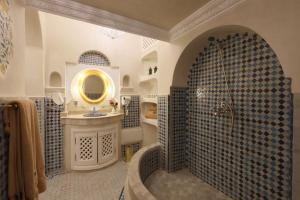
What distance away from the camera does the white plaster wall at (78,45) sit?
8.63 feet

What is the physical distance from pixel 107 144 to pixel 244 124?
232 centimetres

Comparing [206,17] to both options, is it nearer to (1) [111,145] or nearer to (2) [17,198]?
(2) [17,198]

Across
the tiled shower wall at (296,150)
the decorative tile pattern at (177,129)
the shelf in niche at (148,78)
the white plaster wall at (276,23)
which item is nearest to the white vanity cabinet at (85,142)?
the shelf in niche at (148,78)

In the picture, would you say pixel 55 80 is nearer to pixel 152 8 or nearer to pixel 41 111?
pixel 41 111

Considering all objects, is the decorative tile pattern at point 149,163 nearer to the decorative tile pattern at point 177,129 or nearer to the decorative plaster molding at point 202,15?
the decorative tile pattern at point 177,129

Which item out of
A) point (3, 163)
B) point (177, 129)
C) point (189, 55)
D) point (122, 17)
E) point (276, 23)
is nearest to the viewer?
point (3, 163)

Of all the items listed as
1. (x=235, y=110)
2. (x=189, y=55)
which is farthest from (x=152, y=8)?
(x=235, y=110)

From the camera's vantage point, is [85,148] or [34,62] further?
[85,148]

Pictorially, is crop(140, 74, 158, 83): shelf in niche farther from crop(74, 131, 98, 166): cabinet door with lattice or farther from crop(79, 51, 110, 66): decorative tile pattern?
crop(74, 131, 98, 166): cabinet door with lattice

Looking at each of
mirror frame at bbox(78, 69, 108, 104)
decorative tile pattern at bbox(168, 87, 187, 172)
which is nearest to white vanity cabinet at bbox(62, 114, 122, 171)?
mirror frame at bbox(78, 69, 108, 104)

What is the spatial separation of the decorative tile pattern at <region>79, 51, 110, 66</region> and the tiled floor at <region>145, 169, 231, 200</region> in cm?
249

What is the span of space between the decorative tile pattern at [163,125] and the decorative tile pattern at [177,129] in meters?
0.06

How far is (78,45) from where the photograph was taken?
2.86 metres

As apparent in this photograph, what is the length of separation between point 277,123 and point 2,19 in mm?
2036
